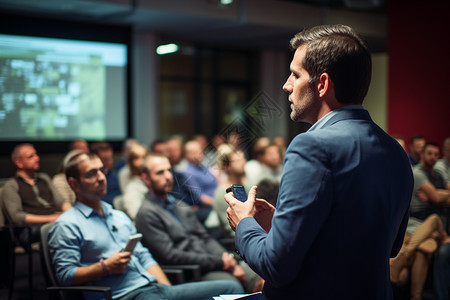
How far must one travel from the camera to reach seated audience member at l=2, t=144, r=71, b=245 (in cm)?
395

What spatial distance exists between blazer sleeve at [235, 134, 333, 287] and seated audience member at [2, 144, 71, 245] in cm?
317

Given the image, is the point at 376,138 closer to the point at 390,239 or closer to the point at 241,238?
the point at 390,239

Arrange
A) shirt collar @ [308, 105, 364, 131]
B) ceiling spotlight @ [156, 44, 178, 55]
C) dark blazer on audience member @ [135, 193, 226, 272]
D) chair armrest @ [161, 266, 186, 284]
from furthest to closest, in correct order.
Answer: ceiling spotlight @ [156, 44, 178, 55], dark blazer on audience member @ [135, 193, 226, 272], chair armrest @ [161, 266, 186, 284], shirt collar @ [308, 105, 364, 131]

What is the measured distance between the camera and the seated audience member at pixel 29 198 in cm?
395

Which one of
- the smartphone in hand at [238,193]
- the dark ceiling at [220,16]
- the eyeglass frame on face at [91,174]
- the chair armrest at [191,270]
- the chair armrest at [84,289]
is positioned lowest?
the chair armrest at [191,270]

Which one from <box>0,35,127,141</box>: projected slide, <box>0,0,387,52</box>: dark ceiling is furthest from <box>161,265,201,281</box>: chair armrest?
<box>0,35,127,141</box>: projected slide

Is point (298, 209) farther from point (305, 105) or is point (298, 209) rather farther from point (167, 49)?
point (167, 49)

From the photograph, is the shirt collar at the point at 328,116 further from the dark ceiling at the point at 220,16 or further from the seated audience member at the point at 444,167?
the dark ceiling at the point at 220,16

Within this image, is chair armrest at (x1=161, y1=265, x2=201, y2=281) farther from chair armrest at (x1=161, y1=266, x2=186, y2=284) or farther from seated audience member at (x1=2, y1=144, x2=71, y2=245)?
seated audience member at (x1=2, y1=144, x2=71, y2=245)

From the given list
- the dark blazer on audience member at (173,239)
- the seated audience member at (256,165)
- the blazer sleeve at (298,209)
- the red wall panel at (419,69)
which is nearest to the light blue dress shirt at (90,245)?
the dark blazer on audience member at (173,239)

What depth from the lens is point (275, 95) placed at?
11773 millimetres

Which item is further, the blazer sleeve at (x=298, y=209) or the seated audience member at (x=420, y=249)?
the seated audience member at (x=420, y=249)

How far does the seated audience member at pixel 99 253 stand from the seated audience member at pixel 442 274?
1.78 m

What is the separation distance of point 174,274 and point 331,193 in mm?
2054
